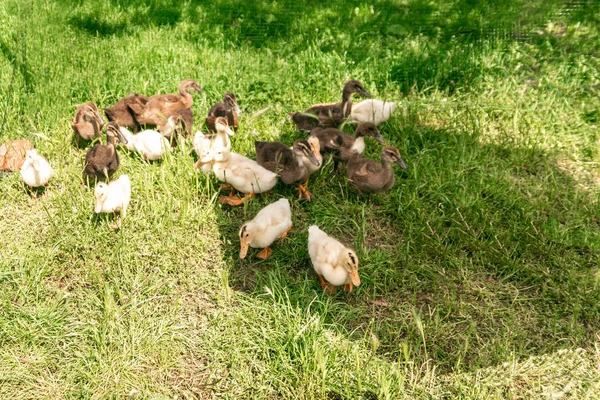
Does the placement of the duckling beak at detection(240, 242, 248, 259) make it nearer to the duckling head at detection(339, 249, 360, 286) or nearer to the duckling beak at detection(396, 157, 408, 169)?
the duckling head at detection(339, 249, 360, 286)

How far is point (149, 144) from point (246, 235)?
1524 mm

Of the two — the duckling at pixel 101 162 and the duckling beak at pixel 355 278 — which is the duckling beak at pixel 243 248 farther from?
the duckling at pixel 101 162

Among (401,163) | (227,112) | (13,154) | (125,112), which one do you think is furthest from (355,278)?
(13,154)

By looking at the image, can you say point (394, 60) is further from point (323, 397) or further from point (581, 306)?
point (323, 397)

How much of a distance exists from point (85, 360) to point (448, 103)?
13.8ft

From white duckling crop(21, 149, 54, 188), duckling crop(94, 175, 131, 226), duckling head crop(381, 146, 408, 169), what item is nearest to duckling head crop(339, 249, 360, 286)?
duckling head crop(381, 146, 408, 169)

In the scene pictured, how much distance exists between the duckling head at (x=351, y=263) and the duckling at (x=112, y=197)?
1832mm

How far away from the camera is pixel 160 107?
5.25 metres

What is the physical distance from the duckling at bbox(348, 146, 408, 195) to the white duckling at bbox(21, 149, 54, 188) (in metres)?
2.59

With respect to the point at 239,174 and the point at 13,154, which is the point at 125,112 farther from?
the point at 239,174

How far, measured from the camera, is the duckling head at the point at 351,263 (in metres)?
3.55

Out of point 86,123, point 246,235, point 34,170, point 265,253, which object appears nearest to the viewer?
point 246,235

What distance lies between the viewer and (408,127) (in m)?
5.26

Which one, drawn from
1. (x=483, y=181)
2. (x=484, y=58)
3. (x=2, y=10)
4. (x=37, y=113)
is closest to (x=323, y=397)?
(x=483, y=181)
